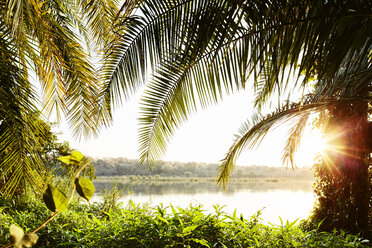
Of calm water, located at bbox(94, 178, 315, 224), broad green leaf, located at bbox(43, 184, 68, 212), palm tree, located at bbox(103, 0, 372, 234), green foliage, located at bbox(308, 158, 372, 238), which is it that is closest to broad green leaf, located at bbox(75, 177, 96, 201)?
broad green leaf, located at bbox(43, 184, 68, 212)

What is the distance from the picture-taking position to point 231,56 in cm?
261

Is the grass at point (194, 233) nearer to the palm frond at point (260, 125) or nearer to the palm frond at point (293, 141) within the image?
the palm frond at point (260, 125)

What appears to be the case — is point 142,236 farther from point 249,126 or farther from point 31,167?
point 249,126

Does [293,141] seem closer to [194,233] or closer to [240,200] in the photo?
[194,233]

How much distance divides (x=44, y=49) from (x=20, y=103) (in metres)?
0.76

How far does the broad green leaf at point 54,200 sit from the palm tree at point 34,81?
1.85m

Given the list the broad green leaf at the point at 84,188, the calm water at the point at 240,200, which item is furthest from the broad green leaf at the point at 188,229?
the broad green leaf at the point at 84,188

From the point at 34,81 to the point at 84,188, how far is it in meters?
2.89

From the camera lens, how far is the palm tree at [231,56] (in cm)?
184

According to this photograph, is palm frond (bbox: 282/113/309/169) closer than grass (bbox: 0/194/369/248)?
No

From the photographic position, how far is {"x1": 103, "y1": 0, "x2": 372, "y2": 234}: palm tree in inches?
72.4

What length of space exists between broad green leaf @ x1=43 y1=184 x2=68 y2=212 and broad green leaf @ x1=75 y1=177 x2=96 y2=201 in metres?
0.03

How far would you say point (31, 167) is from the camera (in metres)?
2.98

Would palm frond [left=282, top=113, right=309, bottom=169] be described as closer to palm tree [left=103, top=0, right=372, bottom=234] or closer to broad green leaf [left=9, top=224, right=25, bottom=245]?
palm tree [left=103, top=0, right=372, bottom=234]
